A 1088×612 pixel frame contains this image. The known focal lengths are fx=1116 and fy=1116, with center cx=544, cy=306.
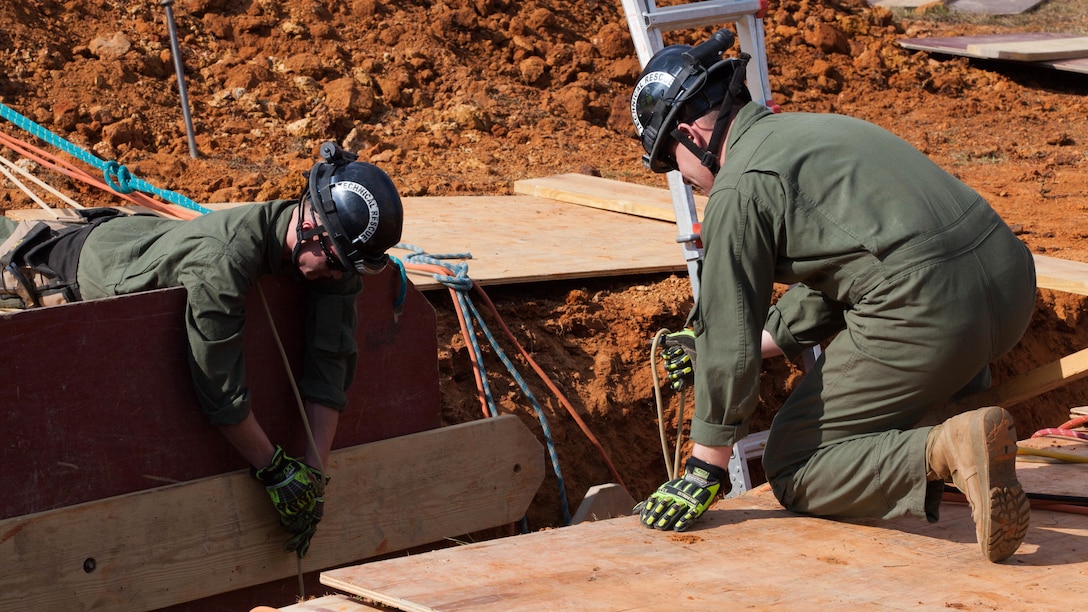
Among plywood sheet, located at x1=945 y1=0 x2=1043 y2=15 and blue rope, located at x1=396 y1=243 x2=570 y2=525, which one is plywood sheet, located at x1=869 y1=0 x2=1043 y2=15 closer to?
plywood sheet, located at x1=945 y1=0 x2=1043 y2=15

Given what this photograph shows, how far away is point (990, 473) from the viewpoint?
2.88 m

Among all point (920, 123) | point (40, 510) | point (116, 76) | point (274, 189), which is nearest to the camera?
point (40, 510)

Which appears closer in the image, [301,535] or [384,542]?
[301,535]

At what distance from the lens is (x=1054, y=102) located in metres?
12.7

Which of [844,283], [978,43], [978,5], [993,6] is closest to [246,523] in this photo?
[844,283]

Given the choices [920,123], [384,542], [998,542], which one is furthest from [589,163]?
[998,542]

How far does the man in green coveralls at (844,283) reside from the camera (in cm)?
314

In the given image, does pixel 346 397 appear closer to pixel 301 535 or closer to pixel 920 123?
pixel 301 535

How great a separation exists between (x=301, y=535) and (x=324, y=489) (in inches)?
7.2

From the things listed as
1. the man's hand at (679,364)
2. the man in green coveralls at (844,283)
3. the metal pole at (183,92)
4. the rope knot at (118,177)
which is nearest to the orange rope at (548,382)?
the man's hand at (679,364)

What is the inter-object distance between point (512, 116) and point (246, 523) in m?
6.70

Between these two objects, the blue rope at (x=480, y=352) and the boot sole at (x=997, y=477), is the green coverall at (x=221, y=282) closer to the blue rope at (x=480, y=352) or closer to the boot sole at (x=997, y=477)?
the blue rope at (x=480, y=352)

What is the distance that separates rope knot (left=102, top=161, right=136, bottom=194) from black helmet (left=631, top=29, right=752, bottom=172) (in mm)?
2556

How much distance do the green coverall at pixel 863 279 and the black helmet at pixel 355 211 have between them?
1.11 m
